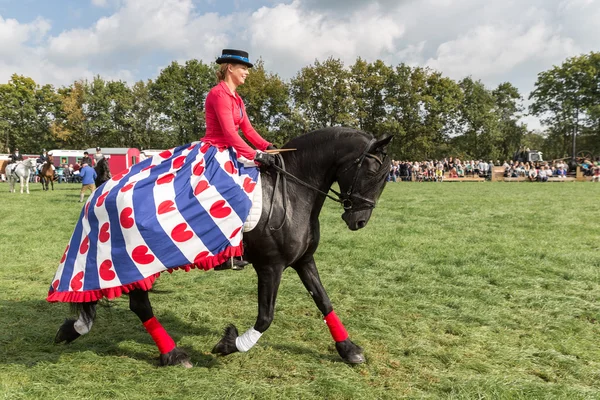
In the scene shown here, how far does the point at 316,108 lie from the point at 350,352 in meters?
51.2

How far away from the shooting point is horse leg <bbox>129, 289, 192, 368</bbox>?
4359 mm

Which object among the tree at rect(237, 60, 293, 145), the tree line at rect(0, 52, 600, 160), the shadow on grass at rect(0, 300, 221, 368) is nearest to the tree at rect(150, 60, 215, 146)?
the tree line at rect(0, 52, 600, 160)

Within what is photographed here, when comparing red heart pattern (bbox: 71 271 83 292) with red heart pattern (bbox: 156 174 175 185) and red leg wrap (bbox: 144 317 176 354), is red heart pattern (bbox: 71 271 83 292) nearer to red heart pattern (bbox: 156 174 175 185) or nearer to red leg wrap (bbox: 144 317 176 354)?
red leg wrap (bbox: 144 317 176 354)

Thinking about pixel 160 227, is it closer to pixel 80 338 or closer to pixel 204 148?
pixel 204 148

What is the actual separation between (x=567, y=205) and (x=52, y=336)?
18376 mm

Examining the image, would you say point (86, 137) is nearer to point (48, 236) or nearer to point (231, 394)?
point (48, 236)

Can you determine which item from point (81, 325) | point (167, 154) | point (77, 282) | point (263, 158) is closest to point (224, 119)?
point (263, 158)

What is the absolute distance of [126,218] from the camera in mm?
4023

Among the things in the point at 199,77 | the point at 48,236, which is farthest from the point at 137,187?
the point at 199,77

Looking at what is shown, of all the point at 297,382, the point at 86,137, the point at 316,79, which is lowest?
the point at 297,382

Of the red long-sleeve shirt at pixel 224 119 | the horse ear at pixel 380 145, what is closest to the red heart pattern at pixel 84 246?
the red long-sleeve shirt at pixel 224 119

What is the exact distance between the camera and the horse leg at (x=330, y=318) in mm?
4410

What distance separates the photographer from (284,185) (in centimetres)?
433

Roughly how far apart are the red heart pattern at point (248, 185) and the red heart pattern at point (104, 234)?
1.33 meters
